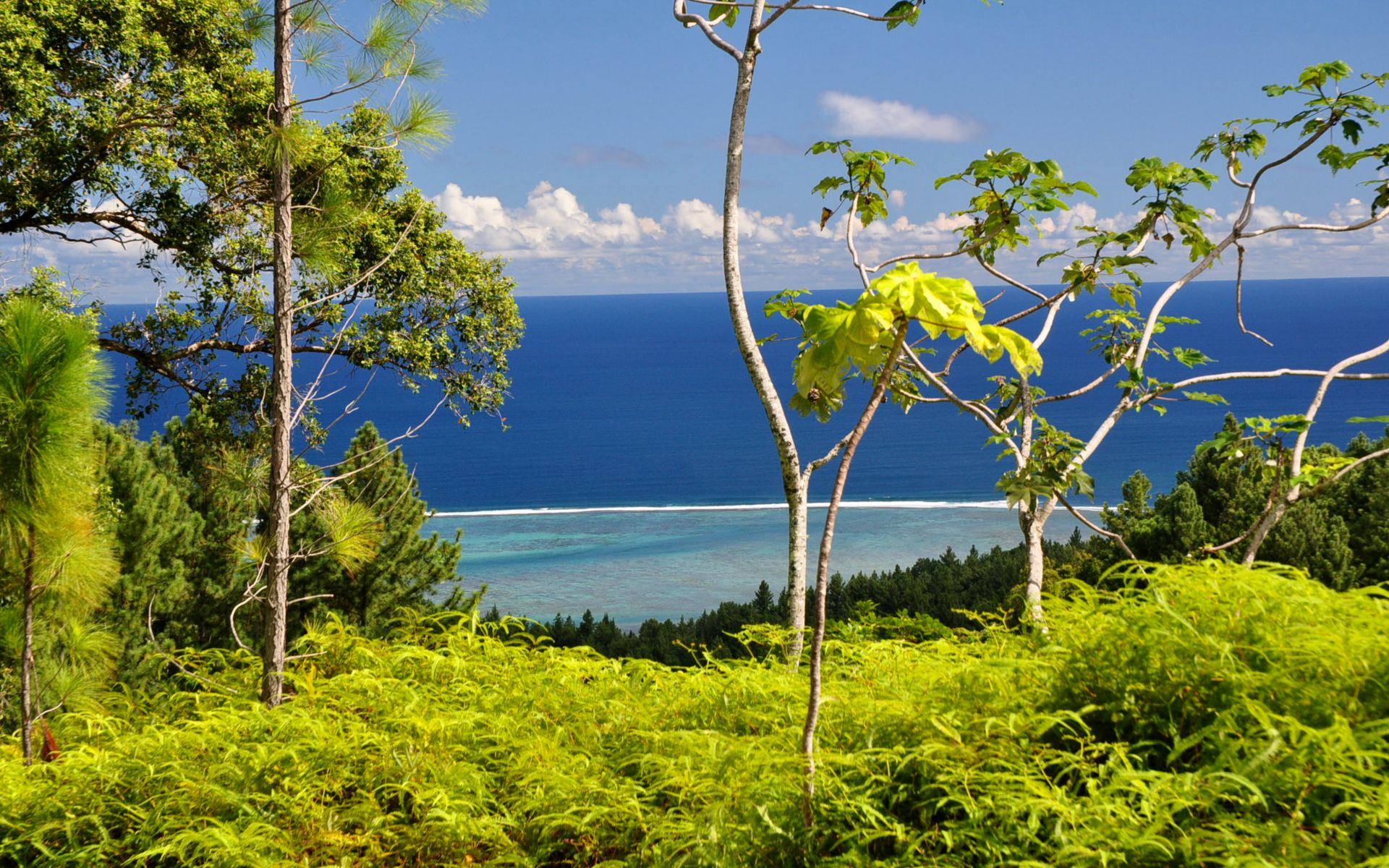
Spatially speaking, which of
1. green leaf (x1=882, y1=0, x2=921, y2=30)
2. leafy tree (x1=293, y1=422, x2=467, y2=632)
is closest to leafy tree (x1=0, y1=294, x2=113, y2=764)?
green leaf (x1=882, y1=0, x2=921, y2=30)

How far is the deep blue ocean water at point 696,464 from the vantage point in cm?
2359

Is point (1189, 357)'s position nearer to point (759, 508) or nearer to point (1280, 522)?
point (1280, 522)

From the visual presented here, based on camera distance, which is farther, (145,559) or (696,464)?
(696,464)

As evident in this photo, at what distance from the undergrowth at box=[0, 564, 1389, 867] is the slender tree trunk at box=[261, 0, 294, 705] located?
696 millimetres

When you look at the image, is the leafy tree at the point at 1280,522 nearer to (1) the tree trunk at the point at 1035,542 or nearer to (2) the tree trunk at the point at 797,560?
(1) the tree trunk at the point at 1035,542

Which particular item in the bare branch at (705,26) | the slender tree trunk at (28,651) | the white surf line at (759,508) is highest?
the bare branch at (705,26)

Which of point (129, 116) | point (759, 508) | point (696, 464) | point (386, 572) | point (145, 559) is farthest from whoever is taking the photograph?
point (696, 464)

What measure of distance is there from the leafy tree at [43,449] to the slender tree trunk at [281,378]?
0.61 metres

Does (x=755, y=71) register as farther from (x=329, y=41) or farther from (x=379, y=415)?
(x=379, y=415)

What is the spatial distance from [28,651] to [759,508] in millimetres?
30089

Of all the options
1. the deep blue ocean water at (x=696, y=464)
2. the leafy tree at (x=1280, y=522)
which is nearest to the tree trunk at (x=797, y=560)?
the deep blue ocean water at (x=696, y=464)

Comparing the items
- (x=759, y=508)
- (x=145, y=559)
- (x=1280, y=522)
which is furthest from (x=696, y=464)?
(x=145, y=559)

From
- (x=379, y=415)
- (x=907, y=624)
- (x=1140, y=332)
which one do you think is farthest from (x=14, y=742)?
(x=379, y=415)

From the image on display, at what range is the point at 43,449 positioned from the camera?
9.69 ft
